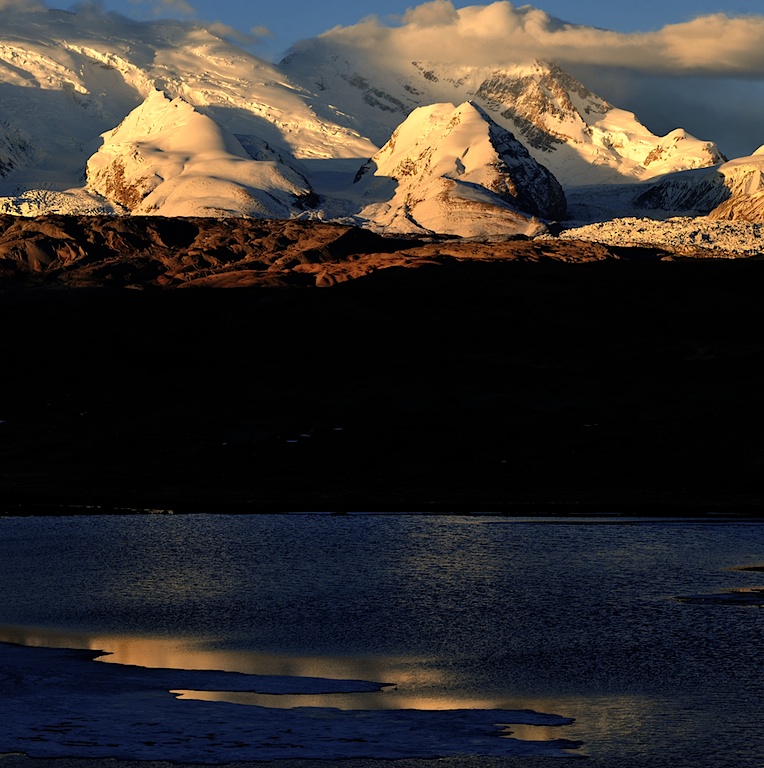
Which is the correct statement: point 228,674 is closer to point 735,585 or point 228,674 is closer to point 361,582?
point 361,582

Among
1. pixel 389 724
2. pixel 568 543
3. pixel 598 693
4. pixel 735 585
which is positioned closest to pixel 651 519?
pixel 568 543

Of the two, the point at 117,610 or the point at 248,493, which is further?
the point at 248,493

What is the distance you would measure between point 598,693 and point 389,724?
5.26m

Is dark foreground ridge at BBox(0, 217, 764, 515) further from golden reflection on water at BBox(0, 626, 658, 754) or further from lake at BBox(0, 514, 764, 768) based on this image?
golden reflection on water at BBox(0, 626, 658, 754)

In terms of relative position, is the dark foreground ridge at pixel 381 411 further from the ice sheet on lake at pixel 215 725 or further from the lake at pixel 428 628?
the ice sheet on lake at pixel 215 725

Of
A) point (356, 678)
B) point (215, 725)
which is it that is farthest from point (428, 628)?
point (215, 725)

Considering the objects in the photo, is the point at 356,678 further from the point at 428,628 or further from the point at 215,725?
the point at 428,628

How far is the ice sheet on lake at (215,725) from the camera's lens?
2312 cm

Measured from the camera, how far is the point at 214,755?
22812 millimetres

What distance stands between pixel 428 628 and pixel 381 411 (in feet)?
285

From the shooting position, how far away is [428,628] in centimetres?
3534

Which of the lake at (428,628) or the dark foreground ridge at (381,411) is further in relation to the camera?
the dark foreground ridge at (381,411)

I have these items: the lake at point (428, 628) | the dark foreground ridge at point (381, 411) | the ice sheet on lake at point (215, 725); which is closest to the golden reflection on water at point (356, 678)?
the lake at point (428, 628)

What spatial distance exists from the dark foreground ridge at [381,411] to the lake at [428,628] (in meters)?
16.5
